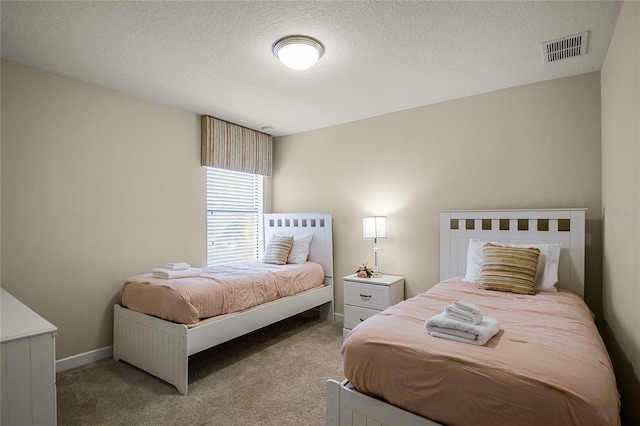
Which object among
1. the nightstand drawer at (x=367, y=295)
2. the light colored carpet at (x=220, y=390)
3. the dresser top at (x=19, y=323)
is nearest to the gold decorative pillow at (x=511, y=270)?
the nightstand drawer at (x=367, y=295)

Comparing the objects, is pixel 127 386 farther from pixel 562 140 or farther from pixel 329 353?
pixel 562 140

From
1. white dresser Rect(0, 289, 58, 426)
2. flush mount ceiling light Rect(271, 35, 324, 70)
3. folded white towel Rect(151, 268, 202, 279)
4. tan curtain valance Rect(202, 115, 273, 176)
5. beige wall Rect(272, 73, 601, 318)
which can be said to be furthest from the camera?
tan curtain valance Rect(202, 115, 273, 176)

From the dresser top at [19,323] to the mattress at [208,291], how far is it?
0.83 meters

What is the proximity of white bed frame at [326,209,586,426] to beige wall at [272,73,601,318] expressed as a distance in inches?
6.2

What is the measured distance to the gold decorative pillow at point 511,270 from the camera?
2377 mm

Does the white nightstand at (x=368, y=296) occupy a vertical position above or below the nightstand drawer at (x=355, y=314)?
above

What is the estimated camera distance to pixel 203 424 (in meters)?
2.00

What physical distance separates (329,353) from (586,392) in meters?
2.24

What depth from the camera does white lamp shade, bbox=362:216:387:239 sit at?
140 inches

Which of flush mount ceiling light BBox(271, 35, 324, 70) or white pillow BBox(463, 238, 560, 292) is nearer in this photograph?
flush mount ceiling light BBox(271, 35, 324, 70)

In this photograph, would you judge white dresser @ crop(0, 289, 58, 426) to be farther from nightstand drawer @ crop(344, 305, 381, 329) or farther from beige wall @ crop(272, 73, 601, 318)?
beige wall @ crop(272, 73, 601, 318)

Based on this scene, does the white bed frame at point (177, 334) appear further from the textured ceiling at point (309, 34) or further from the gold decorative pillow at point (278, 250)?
the textured ceiling at point (309, 34)

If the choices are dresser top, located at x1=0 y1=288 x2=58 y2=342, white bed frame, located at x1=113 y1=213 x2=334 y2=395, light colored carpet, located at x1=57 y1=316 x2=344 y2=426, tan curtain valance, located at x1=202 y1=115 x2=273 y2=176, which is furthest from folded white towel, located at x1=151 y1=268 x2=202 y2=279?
tan curtain valance, located at x1=202 y1=115 x2=273 y2=176

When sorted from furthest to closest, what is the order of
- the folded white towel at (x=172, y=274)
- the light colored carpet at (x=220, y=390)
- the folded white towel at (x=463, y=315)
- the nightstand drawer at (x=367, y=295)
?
the nightstand drawer at (x=367, y=295) < the folded white towel at (x=172, y=274) < the light colored carpet at (x=220, y=390) < the folded white towel at (x=463, y=315)
